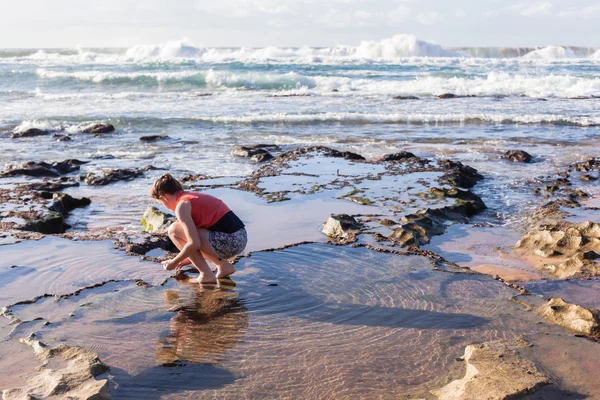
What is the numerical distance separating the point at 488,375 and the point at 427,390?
37cm

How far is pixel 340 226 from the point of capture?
6535 mm

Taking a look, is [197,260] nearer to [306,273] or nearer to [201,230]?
[201,230]

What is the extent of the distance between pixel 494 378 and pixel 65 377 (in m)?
2.48

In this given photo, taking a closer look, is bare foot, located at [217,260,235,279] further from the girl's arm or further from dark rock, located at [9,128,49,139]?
dark rock, located at [9,128,49,139]

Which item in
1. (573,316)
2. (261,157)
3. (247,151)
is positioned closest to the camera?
(573,316)

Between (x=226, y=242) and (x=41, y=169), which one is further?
(x=41, y=169)

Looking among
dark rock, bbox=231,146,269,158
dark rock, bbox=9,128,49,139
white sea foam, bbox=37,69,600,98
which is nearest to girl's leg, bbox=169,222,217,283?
dark rock, bbox=231,146,269,158

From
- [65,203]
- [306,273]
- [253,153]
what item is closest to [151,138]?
[253,153]

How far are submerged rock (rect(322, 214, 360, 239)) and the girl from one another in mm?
1459

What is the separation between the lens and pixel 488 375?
3.46 meters

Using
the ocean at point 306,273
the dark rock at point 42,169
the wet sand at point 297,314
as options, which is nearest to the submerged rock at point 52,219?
the ocean at point 306,273

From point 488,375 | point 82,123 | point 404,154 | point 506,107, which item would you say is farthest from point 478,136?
point 488,375

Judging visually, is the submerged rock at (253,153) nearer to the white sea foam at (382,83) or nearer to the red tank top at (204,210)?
the red tank top at (204,210)

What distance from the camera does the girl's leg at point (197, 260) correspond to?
514cm
